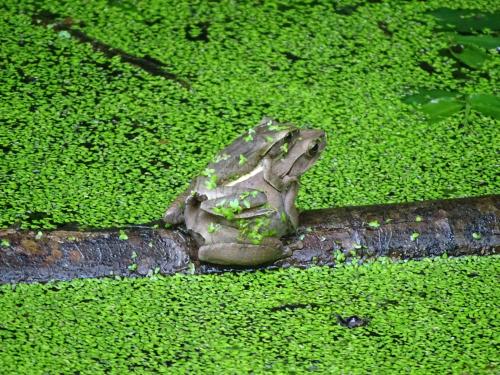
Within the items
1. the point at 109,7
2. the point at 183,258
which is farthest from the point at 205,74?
the point at 183,258

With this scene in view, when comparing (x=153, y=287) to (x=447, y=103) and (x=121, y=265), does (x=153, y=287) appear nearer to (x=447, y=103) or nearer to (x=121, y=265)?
(x=121, y=265)

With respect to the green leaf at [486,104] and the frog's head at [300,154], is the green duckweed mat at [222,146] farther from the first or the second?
the frog's head at [300,154]

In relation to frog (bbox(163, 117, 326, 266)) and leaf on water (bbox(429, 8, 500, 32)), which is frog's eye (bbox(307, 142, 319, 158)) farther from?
leaf on water (bbox(429, 8, 500, 32))

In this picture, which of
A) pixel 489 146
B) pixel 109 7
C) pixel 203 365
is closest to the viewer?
pixel 203 365

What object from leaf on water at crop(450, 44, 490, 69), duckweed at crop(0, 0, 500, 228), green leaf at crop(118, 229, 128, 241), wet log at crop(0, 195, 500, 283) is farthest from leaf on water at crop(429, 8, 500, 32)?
green leaf at crop(118, 229, 128, 241)

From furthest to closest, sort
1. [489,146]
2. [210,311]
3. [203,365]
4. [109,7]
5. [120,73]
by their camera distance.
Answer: [109,7], [120,73], [489,146], [210,311], [203,365]

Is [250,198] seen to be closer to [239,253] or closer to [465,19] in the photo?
[239,253]
